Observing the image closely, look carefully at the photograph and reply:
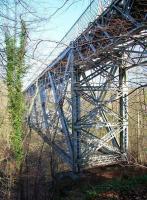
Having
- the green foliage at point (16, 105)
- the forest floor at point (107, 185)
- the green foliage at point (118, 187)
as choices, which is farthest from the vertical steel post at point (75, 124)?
the green foliage at point (118, 187)

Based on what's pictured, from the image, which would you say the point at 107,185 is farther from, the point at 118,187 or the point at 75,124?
the point at 75,124

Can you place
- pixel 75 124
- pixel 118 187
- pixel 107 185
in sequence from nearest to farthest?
pixel 118 187 < pixel 107 185 < pixel 75 124

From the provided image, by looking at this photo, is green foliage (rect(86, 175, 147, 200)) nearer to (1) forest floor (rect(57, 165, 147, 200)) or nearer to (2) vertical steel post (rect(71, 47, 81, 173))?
(1) forest floor (rect(57, 165, 147, 200))

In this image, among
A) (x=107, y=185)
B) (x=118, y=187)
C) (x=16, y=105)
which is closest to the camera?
(x=118, y=187)

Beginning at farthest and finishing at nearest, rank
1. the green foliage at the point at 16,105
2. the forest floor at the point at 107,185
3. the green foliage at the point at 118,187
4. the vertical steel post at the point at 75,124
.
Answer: the green foliage at the point at 16,105 < the vertical steel post at the point at 75,124 < the green foliage at the point at 118,187 < the forest floor at the point at 107,185

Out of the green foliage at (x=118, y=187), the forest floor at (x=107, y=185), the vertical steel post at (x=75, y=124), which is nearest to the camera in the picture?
the forest floor at (x=107, y=185)

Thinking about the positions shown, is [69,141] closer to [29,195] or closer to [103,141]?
[103,141]

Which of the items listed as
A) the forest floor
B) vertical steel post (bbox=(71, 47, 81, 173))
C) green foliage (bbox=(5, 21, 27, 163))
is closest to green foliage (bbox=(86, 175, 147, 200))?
the forest floor

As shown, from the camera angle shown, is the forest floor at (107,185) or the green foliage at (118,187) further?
the green foliage at (118,187)

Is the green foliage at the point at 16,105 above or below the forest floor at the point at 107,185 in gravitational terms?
above

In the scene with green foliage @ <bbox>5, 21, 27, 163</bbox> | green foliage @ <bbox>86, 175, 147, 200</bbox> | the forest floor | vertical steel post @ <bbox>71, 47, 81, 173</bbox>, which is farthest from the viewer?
green foliage @ <bbox>5, 21, 27, 163</bbox>

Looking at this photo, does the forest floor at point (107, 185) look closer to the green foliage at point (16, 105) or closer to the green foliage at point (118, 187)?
the green foliage at point (118, 187)

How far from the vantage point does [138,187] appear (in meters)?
10.3

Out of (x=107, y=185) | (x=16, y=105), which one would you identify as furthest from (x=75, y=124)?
(x=16, y=105)
